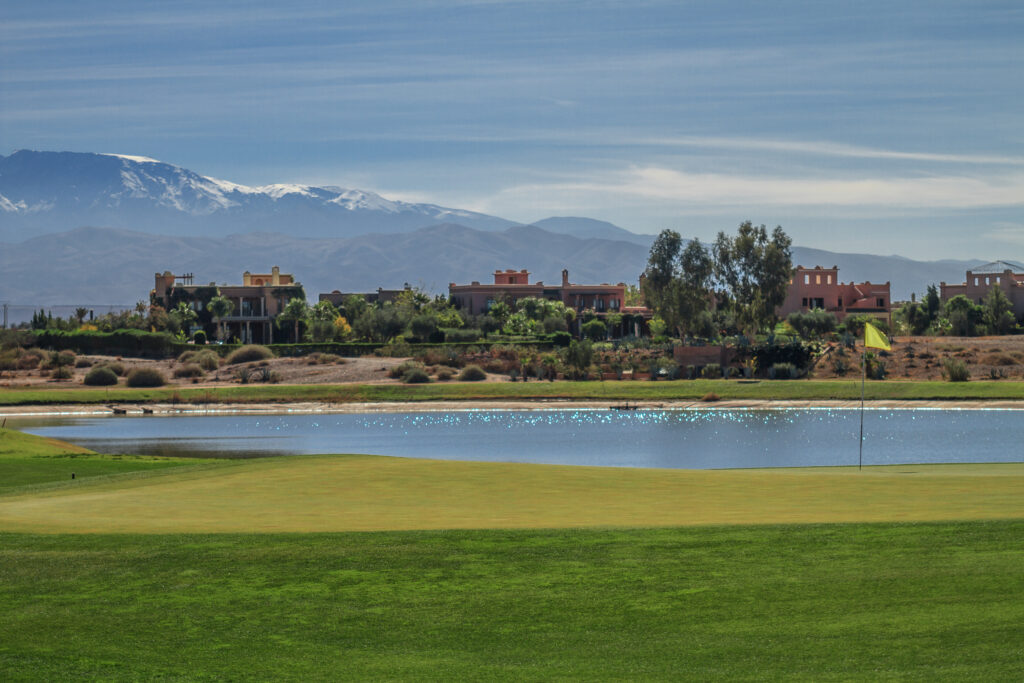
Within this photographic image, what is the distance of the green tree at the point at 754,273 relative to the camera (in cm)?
10700

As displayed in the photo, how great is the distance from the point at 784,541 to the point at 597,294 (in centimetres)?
13415

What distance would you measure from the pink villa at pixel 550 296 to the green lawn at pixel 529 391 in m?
48.8

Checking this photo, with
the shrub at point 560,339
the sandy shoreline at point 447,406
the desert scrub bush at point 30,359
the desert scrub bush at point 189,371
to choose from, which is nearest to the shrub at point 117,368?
the desert scrub bush at point 189,371

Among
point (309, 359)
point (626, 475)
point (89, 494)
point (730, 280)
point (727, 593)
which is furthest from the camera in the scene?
point (730, 280)

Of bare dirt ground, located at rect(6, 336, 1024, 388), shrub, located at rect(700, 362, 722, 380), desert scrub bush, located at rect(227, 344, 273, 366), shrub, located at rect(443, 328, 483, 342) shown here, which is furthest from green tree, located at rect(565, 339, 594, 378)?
desert scrub bush, located at rect(227, 344, 273, 366)

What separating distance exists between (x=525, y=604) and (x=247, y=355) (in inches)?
3567

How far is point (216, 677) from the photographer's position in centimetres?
1051

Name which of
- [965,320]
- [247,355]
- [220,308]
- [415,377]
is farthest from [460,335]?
[965,320]

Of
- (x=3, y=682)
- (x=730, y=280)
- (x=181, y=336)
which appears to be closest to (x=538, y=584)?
(x=3, y=682)

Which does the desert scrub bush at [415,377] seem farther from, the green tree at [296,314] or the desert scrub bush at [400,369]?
the green tree at [296,314]

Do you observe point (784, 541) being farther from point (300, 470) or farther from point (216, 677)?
point (300, 470)

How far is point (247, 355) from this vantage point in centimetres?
10094

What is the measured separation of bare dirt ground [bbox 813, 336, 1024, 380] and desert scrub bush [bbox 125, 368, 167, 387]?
47.5 meters

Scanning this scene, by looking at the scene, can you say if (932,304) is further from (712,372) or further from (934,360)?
(712,372)
